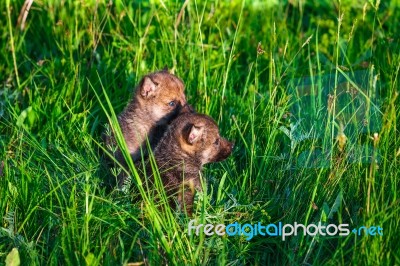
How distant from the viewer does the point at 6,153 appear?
17.4ft

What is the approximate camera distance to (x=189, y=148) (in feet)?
17.2

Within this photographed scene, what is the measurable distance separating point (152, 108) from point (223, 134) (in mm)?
602

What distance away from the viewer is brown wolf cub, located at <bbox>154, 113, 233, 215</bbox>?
508 centimetres

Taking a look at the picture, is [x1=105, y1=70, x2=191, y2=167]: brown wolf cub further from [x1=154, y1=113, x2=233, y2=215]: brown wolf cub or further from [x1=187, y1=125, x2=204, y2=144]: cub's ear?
[x1=187, y1=125, x2=204, y2=144]: cub's ear

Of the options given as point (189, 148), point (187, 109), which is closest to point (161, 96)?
point (187, 109)

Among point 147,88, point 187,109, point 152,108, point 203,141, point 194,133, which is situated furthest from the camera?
point 152,108

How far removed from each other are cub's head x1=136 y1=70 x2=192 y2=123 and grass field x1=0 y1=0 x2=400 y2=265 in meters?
0.22

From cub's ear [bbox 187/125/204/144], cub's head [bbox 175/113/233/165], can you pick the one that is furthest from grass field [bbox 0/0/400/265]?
cub's ear [bbox 187/125/204/144]

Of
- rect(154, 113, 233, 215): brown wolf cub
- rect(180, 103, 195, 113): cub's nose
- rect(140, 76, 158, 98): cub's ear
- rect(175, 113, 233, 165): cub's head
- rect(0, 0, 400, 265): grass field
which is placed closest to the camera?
rect(0, 0, 400, 265): grass field

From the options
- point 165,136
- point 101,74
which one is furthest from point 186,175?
point 101,74

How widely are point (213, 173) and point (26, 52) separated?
2.64 metres

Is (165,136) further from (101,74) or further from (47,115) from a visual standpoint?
(101,74)

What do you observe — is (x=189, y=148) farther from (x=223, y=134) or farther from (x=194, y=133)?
(x=223, y=134)

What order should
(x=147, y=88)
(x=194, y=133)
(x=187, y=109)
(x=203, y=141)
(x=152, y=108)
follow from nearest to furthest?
(x=194, y=133) → (x=203, y=141) → (x=187, y=109) → (x=147, y=88) → (x=152, y=108)
